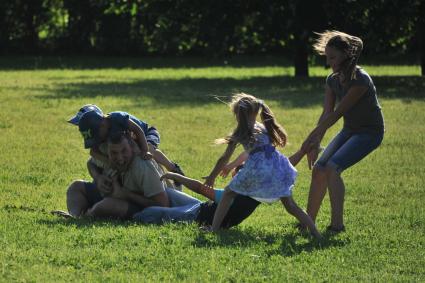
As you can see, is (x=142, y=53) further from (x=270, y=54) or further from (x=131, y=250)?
(x=131, y=250)

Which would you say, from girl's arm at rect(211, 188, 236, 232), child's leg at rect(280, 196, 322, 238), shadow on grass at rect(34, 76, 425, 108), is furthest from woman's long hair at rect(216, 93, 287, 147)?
shadow on grass at rect(34, 76, 425, 108)

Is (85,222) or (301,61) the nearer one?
(85,222)

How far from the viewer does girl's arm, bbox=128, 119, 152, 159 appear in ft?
29.2

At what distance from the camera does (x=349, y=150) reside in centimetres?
871

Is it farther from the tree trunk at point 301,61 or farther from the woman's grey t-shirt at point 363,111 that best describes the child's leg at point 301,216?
the tree trunk at point 301,61

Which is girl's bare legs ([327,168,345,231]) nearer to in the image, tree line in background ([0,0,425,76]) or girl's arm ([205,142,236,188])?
A: girl's arm ([205,142,236,188])

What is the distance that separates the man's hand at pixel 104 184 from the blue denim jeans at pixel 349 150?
5.95ft

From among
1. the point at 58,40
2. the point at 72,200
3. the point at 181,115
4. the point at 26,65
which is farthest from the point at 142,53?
the point at 72,200

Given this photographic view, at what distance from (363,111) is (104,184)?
2348 millimetres

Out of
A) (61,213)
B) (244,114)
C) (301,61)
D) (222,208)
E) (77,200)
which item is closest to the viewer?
(244,114)

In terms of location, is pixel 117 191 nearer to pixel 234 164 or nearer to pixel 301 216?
pixel 234 164

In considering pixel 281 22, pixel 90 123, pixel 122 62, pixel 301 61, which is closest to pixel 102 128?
pixel 90 123

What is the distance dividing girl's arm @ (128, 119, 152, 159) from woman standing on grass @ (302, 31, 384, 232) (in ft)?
4.56

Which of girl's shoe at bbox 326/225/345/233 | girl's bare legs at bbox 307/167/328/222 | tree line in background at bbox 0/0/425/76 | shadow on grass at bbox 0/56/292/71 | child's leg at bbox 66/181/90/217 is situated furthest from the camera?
shadow on grass at bbox 0/56/292/71
